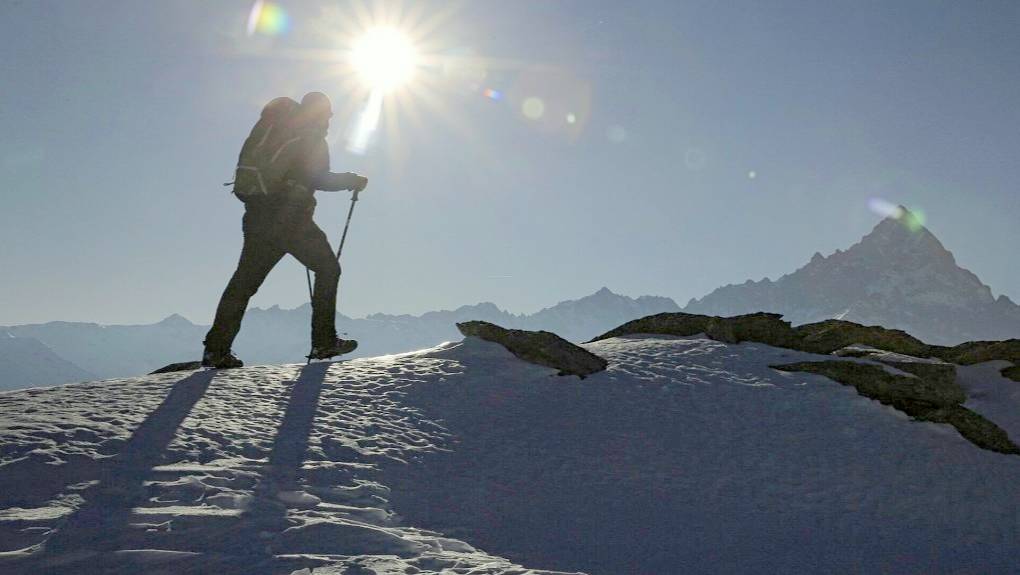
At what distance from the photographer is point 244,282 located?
762cm

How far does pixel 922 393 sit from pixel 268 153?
8.41 metres

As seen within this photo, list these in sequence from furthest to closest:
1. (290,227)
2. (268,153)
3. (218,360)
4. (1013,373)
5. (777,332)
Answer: (777,332) → (1013,373) → (290,227) → (218,360) → (268,153)

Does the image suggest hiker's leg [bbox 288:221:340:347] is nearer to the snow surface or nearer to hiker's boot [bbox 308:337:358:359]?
hiker's boot [bbox 308:337:358:359]

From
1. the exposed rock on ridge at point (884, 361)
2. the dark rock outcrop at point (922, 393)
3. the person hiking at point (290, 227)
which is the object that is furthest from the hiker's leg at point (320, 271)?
the dark rock outcrop at point (922, 393)

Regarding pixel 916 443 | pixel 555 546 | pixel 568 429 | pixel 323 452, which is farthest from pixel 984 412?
pixel 323 452

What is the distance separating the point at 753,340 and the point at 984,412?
2997 millimetres

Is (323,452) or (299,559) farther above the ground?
(323,452)

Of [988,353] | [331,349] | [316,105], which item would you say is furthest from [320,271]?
[988,353]

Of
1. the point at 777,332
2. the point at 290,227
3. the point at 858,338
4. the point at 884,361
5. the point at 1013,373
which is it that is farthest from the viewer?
the point at 858,338

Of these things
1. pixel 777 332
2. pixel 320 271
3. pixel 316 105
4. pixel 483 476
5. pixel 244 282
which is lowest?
pixel 483 476

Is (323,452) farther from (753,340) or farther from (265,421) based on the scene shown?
(753,340)

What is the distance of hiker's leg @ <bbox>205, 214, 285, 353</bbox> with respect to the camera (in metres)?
7.55

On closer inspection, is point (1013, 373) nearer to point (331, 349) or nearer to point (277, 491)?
point (331, 349)

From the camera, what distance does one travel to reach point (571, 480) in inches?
204
